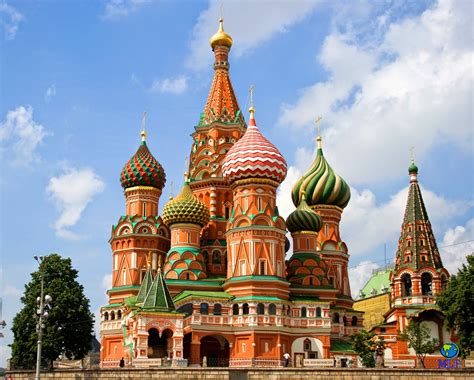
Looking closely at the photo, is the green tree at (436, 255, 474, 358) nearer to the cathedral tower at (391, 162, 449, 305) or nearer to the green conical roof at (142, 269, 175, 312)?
the cathedral tower at (391, 162, 449, 305)

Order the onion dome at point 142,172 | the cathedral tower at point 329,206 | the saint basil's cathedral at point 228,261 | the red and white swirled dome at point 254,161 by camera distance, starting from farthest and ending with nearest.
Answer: the cathedral tower at point 329,206
the onion dome at point 142,172
the red and white swirled dome at point 254,161
the saint basil's cathedral at point 228,261

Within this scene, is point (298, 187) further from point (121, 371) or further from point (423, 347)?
point (121, 371)

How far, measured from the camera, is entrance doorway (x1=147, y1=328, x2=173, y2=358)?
145ft

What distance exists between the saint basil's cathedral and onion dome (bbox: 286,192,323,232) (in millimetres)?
80

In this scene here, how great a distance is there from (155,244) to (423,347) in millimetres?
21625

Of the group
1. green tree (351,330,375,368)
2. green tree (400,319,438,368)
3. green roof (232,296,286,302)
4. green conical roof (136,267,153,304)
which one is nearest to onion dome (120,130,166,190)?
green conical roof (136,267,153,304)

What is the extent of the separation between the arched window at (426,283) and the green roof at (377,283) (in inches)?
1204

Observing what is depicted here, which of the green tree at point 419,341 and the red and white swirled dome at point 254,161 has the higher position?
the red and white swirled dome at point 254,161

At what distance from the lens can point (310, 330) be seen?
4850cm

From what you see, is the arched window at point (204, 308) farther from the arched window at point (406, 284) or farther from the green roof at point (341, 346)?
the arched window at point (406, 284)

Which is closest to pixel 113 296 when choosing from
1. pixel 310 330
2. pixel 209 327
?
pixel 209 327

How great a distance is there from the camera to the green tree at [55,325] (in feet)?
142

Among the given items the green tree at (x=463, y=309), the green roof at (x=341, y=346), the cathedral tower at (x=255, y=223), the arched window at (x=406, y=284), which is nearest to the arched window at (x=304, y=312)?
the cathedral tower at (x=255, y=223)

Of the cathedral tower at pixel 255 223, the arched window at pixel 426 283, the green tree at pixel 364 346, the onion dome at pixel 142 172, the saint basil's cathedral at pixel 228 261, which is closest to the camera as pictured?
the green tree at pixel 364 346
